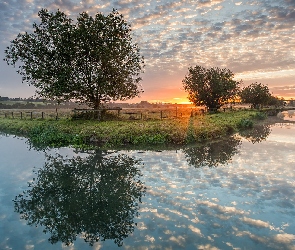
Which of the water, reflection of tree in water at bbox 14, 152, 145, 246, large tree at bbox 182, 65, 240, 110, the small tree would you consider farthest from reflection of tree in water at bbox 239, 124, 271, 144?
the small tree

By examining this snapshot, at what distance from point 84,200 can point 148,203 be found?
2.58 metres

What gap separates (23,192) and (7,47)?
108 ft

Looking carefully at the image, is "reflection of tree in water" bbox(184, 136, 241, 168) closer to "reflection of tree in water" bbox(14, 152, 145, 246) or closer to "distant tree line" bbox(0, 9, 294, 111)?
"reflection of tree in water" bbox(14, 152, 145, 246)

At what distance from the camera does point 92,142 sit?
24.9m

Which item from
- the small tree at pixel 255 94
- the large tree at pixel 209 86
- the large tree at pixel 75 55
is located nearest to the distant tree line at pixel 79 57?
the large tree at pixel 75 55

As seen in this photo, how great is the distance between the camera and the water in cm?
755

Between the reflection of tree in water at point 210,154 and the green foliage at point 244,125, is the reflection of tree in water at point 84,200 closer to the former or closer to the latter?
the reflection of tree in water at point 210,154

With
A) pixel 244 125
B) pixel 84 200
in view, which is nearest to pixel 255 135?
pixel 244 125

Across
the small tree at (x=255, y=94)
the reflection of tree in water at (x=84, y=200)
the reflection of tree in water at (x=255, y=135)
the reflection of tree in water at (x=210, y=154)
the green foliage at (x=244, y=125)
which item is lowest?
the reflection of tree in water at (x=84, y=200)

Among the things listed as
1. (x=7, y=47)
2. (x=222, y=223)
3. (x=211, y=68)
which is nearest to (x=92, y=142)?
(x=222, y=223)

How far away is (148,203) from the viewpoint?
1012cm

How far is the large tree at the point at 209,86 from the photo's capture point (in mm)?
69625

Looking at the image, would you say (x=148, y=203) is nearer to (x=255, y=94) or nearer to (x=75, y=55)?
(x=75, y=55)

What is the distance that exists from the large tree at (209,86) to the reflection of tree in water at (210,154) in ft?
156
